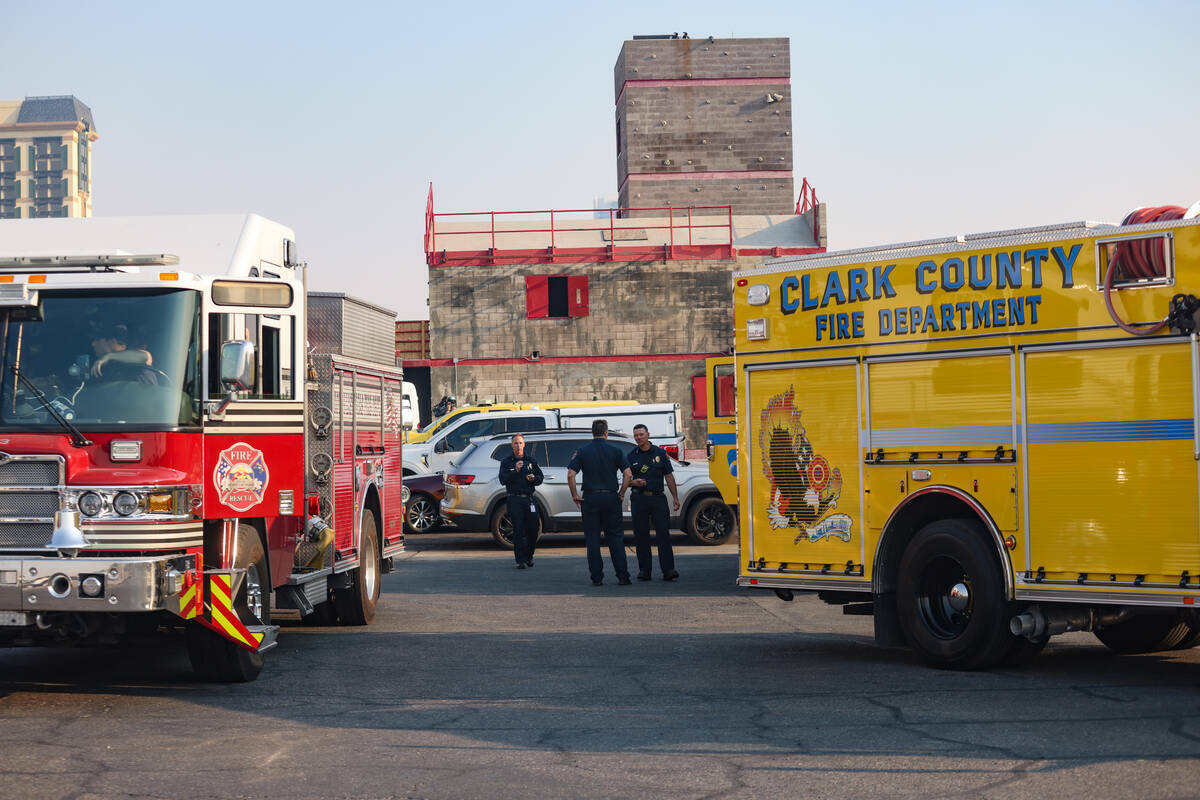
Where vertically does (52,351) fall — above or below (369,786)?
above

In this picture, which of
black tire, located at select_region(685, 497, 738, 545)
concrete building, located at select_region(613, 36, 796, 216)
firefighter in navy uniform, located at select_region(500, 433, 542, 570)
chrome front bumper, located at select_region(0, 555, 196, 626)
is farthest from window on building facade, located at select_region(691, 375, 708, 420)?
chrome front bumper, located at select_region(0, 555, 196, 626)

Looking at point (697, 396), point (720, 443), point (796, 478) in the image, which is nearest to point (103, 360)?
point (796, 478)

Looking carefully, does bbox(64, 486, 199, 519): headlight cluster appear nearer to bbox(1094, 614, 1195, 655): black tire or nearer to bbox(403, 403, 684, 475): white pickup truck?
bbox(1094, 614, 1195, 655): black tire

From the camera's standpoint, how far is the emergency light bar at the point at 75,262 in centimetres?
890

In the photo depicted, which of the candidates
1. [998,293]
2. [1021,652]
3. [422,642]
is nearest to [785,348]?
[998,293]

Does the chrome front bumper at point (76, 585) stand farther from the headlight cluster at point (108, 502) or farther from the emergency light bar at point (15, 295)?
the emergency light bar at point (15, 295)

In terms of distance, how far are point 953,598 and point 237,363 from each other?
5128 mm

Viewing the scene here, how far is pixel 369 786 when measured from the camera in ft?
21.7

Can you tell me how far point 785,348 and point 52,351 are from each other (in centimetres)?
528

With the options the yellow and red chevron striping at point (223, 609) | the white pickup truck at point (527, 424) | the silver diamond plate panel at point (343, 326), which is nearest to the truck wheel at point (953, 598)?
the yellow and red chevron striping at point (223, 609)

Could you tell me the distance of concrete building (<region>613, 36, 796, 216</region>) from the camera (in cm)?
5812

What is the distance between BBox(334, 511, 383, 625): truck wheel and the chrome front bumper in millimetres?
4554

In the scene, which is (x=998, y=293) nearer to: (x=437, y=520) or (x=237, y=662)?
(x=237, y=662)

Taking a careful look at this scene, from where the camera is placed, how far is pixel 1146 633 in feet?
34.5
